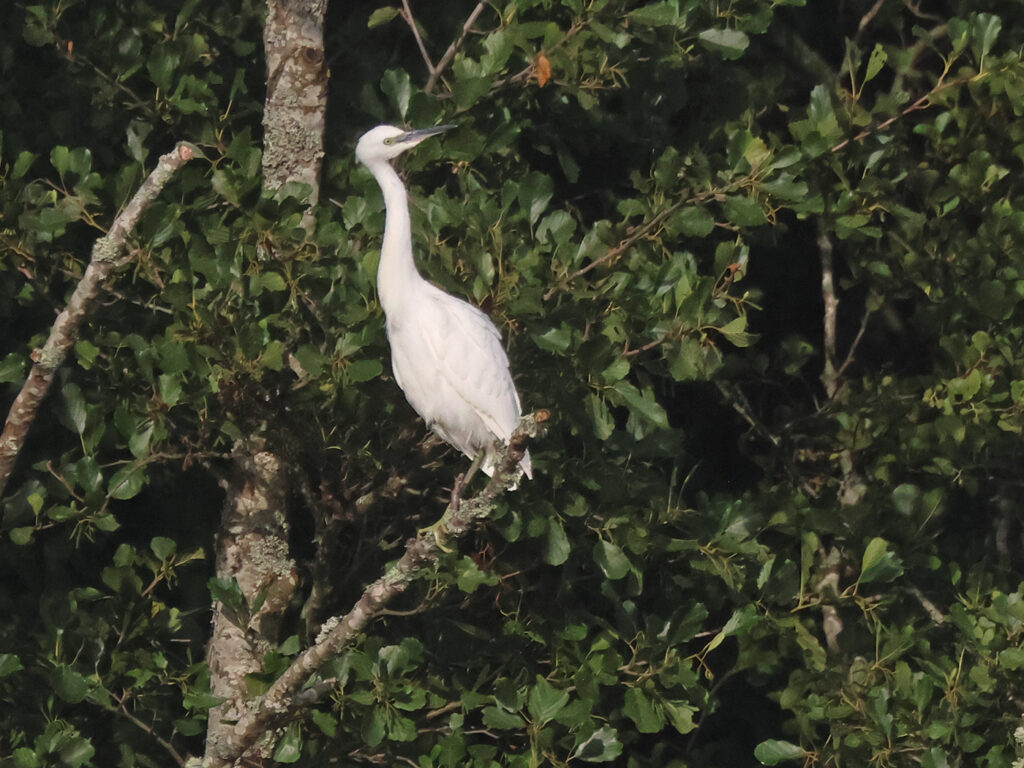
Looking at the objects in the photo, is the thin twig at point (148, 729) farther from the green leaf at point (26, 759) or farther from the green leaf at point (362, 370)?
the green leaf at point (362, 370)

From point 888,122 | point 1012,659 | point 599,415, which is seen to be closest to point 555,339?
point 599,415

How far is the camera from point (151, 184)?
3.37 meters

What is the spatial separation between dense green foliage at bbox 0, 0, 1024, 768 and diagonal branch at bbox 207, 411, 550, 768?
0.49 feet

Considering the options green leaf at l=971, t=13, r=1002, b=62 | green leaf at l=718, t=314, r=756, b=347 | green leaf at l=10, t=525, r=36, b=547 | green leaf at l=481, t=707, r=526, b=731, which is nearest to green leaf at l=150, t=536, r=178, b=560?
green leaf at l=10, t=525, r=36, b=547

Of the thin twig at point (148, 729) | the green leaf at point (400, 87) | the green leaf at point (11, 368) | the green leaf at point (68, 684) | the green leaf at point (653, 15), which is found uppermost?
the green leaf at point (653, 15)

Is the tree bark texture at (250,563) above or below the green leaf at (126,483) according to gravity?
below

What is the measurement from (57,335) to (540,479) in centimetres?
123

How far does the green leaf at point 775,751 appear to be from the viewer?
4445mm

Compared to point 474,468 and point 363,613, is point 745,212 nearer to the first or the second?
point 474,468

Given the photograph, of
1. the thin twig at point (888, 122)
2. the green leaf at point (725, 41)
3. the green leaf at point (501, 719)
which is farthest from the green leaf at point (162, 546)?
the thin twig at point (888, 122)

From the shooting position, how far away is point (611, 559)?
4031 mm

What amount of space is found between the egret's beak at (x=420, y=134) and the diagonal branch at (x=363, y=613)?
0.97 m

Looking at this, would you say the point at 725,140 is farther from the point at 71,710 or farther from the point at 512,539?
the point at 71,710

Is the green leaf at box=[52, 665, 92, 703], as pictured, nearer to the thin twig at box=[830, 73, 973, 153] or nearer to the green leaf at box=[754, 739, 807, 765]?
the green leaf at box=[754, 739, 807, 765]
